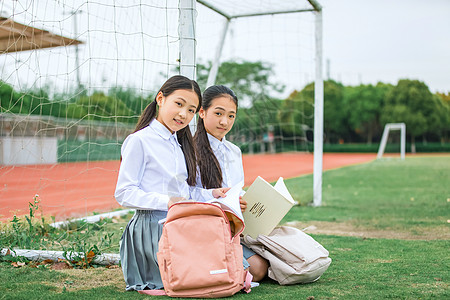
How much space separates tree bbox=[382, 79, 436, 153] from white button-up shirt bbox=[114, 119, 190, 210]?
3935 cm

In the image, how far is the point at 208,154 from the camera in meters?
3.33

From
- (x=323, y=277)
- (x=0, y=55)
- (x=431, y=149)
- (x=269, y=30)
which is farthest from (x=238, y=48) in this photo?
(x=431, y=149)

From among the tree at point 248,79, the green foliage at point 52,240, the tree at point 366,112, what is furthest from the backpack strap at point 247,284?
the tree at point 366,112

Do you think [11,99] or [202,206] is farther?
[11,99]

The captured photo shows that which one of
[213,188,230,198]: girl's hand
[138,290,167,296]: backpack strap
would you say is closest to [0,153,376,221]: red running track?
[213,188,230,198]: girl's hand

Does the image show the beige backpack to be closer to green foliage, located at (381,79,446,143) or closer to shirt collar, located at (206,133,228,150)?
shirt collar, located at (206,133,228,150)

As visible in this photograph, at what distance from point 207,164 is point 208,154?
0.23 feet

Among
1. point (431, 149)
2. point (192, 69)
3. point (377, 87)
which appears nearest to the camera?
point (192, 69)

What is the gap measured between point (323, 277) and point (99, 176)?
1139cm

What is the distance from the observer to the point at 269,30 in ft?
26.2

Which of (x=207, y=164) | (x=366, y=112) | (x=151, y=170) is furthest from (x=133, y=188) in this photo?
(x=366, y=112)

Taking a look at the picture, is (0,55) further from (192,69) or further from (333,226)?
(333,226)

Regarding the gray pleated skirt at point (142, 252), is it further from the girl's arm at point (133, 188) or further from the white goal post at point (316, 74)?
the white goal post at point (316, 74)

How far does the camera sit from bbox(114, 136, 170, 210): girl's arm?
2.80 meters
